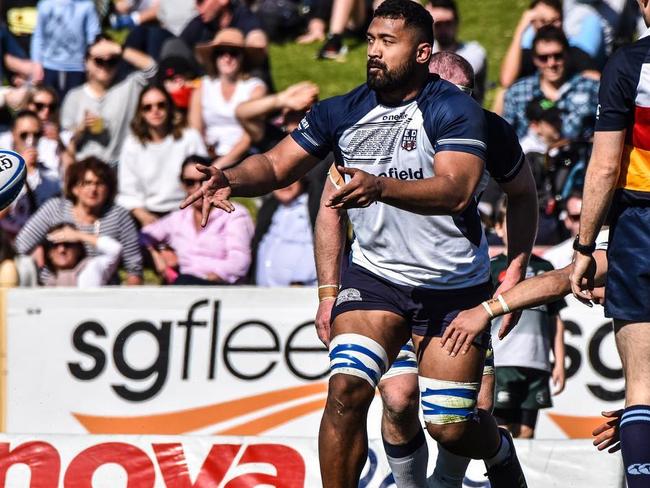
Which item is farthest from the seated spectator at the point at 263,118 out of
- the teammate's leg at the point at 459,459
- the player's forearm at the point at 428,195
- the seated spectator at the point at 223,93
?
the player's forearm at the point at 428,195

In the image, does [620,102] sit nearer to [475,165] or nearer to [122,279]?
[475,165]

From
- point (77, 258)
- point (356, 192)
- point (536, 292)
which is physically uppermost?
point (356, 192)

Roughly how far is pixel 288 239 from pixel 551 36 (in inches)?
114

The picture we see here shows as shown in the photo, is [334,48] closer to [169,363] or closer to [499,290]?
[169,363]

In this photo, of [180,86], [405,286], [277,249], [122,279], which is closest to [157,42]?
[180,86]

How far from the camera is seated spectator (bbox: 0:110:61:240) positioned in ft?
39.5

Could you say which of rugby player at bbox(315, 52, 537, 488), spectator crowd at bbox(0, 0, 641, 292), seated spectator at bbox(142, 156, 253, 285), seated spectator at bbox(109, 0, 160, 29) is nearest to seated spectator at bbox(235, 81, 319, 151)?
spectator crowd at bbox(0, 0, 641, 292)

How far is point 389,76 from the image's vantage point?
239 inches

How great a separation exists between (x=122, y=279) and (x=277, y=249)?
170cm

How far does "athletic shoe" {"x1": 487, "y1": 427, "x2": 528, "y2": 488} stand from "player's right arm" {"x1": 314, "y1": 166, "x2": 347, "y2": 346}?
1.02m

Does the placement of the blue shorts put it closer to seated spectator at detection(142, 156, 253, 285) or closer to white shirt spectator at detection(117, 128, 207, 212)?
seated spectator at detection(142, 156, 253, 285)

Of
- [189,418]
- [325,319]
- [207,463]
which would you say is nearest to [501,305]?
[325,319]

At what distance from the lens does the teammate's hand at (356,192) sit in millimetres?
5164

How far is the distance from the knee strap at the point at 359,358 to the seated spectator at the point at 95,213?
17.1ft
